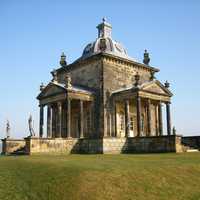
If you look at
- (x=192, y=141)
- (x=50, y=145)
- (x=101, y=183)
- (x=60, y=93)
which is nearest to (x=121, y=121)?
(x=60, y=93)

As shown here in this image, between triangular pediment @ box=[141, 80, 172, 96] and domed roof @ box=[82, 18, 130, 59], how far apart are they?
6.18 meters

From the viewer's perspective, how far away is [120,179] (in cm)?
1059

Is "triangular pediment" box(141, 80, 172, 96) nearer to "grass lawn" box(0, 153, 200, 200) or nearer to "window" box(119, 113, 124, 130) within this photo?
"window" box(119, 113, 124, 130)

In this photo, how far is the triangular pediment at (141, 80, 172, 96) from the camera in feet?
97.3

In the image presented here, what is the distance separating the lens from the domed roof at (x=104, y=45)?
34.8 metres

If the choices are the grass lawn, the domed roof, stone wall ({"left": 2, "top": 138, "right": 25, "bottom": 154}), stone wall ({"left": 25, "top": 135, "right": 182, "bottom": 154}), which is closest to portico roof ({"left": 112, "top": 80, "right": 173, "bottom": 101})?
stone wall ({"left": 25, "top": 135, "right": 182, "bottom": 154})

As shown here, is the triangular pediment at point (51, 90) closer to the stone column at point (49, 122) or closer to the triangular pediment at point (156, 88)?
the stone column at point (49, 122)

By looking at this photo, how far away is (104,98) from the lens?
102 ft

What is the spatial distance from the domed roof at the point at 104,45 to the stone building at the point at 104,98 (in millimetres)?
161

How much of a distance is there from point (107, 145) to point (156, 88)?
10115mm

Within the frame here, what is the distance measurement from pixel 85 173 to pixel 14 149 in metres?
19.0

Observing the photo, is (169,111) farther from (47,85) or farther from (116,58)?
(47,85)

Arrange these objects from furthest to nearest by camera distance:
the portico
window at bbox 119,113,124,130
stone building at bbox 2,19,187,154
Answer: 1. window at bbox 119,113,124,130
2. the portico
3. stone building at bbox 2,19,187,154

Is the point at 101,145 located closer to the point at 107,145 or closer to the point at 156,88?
the point at 107,145
